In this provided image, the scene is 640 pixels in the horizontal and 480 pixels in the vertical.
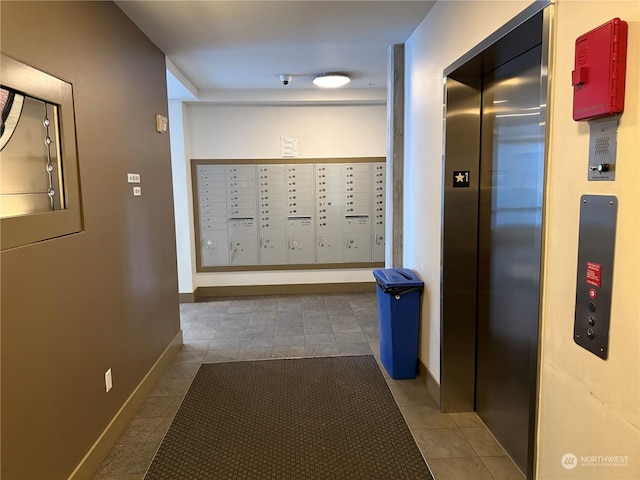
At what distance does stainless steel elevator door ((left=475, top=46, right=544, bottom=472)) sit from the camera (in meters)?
1.93

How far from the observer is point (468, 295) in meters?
2.51

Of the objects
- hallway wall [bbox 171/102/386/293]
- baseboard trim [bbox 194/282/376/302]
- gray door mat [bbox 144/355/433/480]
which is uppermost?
hallway wall [bbox 171/102/386/293]

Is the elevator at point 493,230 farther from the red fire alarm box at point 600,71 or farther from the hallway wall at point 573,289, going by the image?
the red fire alarm box at point 600,71

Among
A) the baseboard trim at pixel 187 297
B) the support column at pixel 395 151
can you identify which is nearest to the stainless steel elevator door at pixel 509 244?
the support column at pixel 395 151

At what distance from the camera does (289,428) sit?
2.43 metres

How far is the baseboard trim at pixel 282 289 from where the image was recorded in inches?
214

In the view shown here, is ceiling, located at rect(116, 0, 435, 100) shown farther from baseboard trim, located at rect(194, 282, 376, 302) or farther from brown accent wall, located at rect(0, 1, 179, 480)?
baseboard trim, located at rect(194, 282, 376, 302)

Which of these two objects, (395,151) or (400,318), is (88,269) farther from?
(395,151)

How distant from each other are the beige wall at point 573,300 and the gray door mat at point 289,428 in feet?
2.98

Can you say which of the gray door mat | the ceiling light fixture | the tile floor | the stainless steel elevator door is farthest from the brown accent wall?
the stainless steel elevator door

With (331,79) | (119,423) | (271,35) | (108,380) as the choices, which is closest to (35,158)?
(108,380)

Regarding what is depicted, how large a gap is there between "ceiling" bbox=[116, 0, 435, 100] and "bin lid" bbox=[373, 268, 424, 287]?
70.3 inches

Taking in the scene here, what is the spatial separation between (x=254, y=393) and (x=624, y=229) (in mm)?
2458

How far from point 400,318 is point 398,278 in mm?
290
